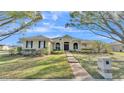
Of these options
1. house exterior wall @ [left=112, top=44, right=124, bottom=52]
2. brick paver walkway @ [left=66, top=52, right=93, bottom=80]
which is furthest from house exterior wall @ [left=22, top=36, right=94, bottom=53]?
house exterior wall @ [left=112, top=44, right=124, bottom=52]

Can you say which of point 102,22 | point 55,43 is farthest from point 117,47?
point 55,43

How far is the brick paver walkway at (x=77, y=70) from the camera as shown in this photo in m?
5.49

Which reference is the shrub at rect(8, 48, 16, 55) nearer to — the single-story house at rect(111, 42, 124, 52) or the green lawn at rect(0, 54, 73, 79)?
the green lawn at rect(0, 54, 73, 79)

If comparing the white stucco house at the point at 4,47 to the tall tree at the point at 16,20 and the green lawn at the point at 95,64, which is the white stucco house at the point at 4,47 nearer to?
the tall tree at the point at 16,20

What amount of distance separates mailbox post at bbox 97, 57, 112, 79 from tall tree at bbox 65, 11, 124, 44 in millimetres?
540

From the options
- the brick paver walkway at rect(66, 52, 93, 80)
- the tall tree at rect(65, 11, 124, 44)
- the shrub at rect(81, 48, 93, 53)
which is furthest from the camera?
the shrub at rect(81, 48, 93, 53)

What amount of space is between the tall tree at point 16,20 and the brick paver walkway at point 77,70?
3.72 feet

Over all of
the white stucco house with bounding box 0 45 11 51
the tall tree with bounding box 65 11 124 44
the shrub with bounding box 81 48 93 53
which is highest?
the tall tree with bounding box 65 11 124 44

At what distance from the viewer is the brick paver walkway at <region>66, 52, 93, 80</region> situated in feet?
18.0

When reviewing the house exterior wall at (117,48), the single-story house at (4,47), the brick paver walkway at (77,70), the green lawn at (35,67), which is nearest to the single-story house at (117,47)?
the house exterior wall at (117,48)

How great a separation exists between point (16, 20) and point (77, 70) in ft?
5.95
